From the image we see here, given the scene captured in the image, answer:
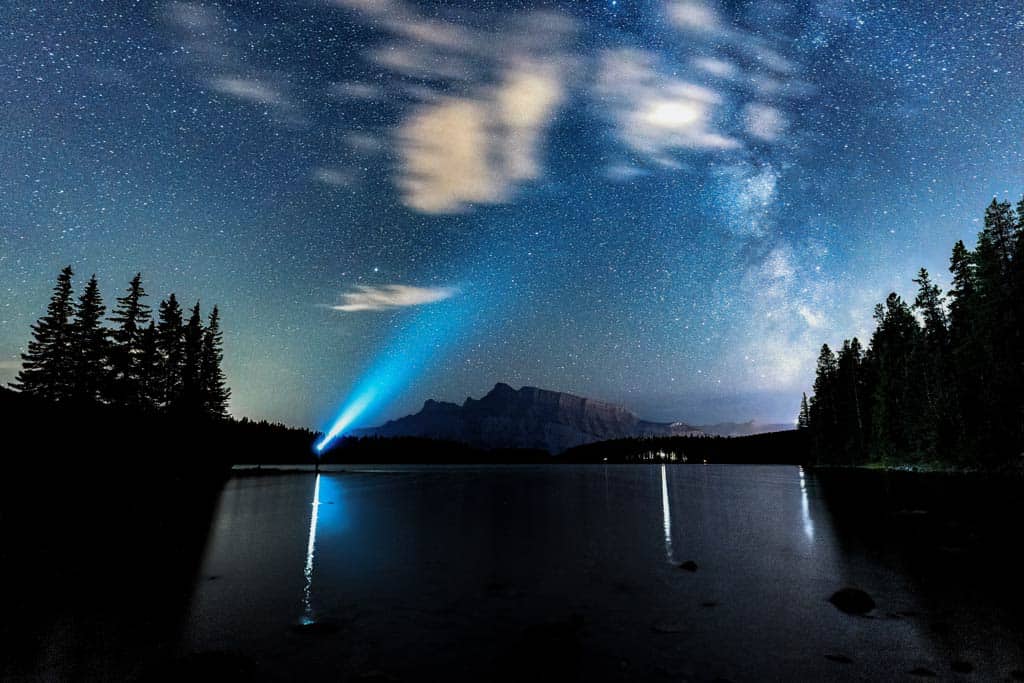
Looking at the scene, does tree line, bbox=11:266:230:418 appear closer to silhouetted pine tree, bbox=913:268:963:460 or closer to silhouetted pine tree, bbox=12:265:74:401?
silhouetted pine tree, bbox=12:265:74:401

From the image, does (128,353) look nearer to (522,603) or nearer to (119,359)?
(119,359)

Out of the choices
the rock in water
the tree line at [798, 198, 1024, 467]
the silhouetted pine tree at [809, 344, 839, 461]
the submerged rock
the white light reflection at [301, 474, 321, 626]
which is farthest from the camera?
the silhouetted pine tree at [809, 344, 839, 461]

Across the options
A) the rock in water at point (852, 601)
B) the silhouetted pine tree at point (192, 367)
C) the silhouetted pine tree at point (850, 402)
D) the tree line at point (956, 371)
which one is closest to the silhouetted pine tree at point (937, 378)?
the tree line at point (956, 371)

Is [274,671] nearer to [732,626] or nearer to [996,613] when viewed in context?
[732,626]

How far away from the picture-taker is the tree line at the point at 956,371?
53188mm

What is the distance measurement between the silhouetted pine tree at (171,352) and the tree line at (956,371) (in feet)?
341

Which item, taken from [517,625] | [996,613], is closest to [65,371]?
[517,625]

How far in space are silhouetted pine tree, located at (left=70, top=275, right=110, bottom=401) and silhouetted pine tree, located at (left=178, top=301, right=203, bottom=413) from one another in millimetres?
13956

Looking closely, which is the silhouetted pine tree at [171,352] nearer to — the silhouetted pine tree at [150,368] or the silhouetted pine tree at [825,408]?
the silhouetted pine tree at [150,368]

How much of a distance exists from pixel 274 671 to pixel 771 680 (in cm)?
876

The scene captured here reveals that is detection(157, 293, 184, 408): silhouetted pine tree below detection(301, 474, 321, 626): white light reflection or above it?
above

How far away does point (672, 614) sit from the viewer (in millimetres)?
13109

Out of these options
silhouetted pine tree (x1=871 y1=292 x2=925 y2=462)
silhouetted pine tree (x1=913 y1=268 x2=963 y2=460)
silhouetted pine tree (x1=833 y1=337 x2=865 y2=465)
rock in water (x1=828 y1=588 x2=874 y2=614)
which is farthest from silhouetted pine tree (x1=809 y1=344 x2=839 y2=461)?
rock in water (x1=828 y1=588 x2=874 y2=614)

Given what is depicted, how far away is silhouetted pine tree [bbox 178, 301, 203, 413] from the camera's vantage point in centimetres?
7962
